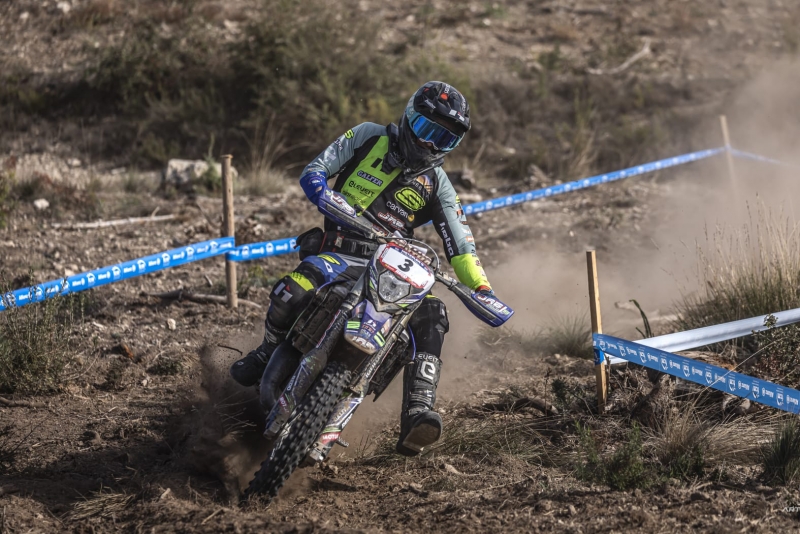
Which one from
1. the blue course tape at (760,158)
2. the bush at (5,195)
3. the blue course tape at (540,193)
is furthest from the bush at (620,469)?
the blue course tape at (760,158)

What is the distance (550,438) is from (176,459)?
2.29 m

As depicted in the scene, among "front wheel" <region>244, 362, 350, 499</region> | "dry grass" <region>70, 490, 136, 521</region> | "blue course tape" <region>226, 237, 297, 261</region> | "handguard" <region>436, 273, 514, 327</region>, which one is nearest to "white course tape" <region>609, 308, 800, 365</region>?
"handguard" <region>436, 273, 514, 327</region>

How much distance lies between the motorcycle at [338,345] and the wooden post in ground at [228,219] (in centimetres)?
307

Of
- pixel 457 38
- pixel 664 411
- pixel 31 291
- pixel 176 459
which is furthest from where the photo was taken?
pixel 457 38

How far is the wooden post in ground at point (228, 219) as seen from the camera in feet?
25.1

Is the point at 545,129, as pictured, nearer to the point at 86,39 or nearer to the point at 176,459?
the point at 86,39

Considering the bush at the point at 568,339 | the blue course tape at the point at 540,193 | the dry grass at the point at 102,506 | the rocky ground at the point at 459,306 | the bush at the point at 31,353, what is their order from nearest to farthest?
the dry grass at the point at 102,506
the rocky ground at the point at 459,306
the bush at the point at 31,353
the bush at the point at 568,339
the blue course tape at the point at 540,193

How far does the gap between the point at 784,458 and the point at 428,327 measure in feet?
6.69

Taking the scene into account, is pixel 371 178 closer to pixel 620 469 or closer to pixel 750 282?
pixel 620 469

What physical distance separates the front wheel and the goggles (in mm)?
1767

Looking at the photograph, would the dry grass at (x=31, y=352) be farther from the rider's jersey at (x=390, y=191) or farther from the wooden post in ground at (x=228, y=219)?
the rider's jersey at (x=390, y=191)

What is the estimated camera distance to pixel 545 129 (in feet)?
45.8

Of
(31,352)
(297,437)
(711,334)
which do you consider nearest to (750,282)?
(711,334)

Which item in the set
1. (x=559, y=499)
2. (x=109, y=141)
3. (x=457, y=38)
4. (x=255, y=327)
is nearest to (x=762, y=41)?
(x=457, y=38)
